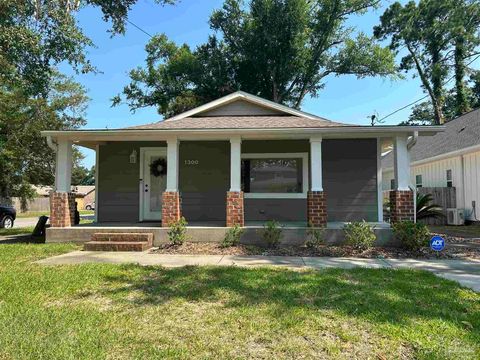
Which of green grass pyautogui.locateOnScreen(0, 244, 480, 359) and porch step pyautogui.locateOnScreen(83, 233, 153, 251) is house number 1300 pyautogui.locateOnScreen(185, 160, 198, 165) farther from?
green grass pyautogui.locateOnScreen(0, 244, 480, 359)

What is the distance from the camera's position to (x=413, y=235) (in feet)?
25.4

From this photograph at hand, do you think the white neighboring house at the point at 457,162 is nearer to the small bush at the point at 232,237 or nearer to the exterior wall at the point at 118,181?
the small bush at the point at 232,237

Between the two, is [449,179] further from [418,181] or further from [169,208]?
[169,208]

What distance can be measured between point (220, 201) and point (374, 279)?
6.19 meters

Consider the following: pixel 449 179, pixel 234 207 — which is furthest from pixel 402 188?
pixel 449 179

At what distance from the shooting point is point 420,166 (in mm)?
18609

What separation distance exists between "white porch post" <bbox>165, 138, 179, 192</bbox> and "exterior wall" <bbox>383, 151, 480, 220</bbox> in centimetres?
1102

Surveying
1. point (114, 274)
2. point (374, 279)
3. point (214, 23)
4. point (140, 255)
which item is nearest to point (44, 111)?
point (214, 23)

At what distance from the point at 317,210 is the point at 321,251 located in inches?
46.7

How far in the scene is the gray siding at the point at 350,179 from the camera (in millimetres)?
10523

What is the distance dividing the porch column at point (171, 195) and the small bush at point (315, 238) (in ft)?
10.4

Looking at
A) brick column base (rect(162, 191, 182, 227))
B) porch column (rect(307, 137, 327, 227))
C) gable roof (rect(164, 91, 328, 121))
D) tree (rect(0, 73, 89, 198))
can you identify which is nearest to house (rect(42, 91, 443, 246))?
gable roof (rect(164, 91, 328, 121))

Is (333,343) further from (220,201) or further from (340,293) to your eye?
(220,201)

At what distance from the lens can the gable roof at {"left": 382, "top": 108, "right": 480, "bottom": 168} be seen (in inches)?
573
